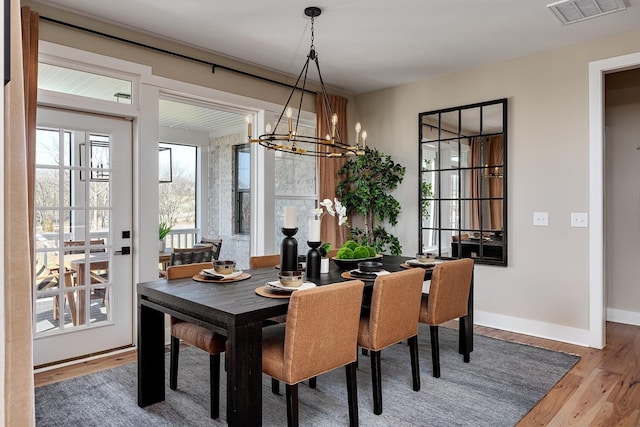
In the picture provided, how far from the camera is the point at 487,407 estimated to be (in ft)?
8.47

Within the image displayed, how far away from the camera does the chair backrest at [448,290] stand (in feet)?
9.76

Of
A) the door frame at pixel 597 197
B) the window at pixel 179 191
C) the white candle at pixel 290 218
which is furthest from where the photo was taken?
the window at pixel 179 191

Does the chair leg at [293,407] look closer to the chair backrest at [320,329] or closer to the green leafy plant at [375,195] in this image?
the chair backrest at [320,329]

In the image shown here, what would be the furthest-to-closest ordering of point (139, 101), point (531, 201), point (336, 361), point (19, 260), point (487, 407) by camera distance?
point (531, 201) < point (139, 101) < point (487, 407) < point (336, 361) < point (19, 260)

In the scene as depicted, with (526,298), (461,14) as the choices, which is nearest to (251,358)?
(461,14)

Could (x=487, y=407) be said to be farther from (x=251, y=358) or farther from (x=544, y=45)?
(x=544, y=45)

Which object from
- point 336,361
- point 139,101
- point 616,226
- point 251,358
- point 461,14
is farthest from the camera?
point 616,226

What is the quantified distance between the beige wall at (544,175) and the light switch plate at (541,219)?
0.11 ft

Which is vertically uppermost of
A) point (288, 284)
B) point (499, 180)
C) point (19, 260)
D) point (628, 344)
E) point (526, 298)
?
point (499, 180)

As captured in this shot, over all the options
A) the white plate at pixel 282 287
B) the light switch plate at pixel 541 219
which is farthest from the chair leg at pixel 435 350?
the light switch plate at pixel 541 219

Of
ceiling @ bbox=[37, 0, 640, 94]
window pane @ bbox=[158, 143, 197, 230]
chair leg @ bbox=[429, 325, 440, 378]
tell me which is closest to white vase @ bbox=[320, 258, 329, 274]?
chair leg @ bbox=[429, 325, 440, 378]

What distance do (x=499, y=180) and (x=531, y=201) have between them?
0.36 m

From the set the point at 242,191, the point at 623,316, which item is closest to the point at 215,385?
the point at 623,316

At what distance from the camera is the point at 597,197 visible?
3.71 m
